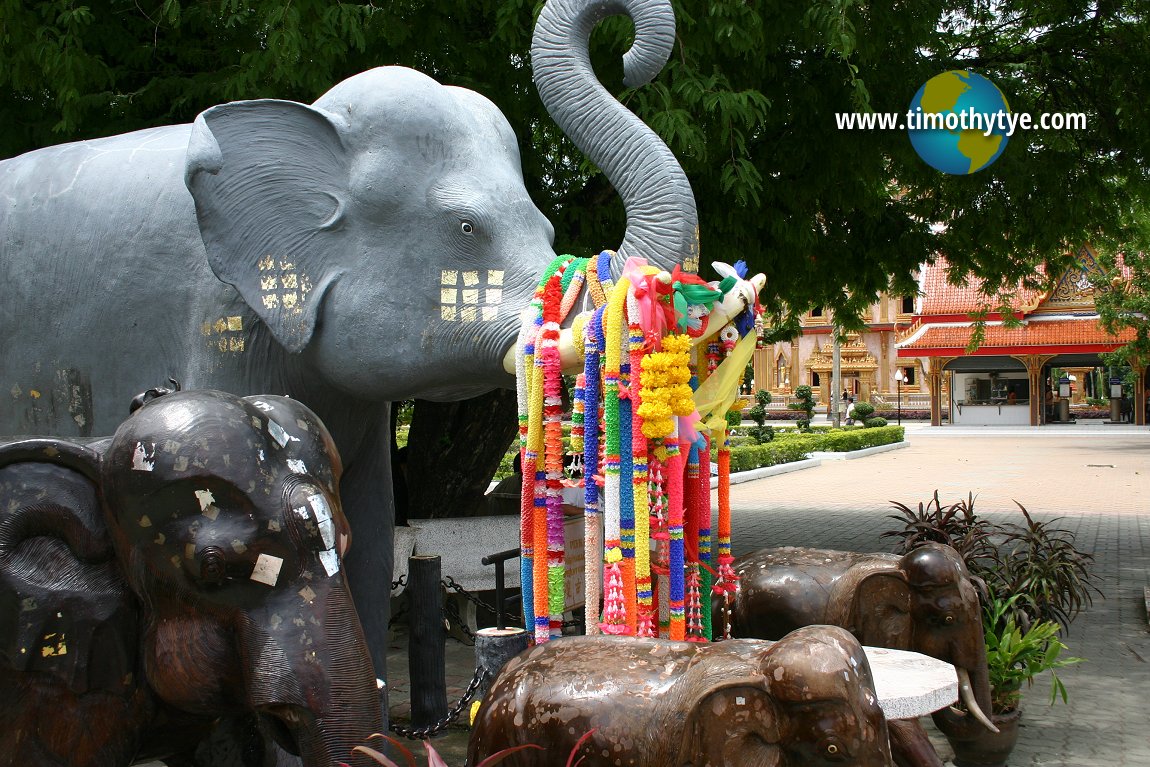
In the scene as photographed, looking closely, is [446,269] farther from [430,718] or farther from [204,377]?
[430,718]

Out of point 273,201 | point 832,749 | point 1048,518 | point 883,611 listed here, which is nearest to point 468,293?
point 273,201

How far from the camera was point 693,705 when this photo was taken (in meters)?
2.55

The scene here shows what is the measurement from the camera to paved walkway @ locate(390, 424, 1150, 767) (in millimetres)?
5645

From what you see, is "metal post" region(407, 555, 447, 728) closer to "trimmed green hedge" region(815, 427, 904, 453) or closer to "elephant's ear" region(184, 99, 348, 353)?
"elephant's ear" region(184, 99, 348, 353)

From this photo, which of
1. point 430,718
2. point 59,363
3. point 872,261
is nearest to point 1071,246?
point 872,261

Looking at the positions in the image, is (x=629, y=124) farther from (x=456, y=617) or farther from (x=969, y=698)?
(x=456, y=617)

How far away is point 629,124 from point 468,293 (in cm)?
75

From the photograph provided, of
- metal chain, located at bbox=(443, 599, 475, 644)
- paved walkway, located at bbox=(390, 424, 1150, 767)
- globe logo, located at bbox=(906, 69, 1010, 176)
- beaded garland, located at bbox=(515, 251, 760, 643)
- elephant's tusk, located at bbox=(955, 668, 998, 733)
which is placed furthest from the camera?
globe logo, located at bbox=(906, 69, 1010, 176)

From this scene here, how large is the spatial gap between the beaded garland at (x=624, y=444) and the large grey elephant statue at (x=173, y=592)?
48.2 inches

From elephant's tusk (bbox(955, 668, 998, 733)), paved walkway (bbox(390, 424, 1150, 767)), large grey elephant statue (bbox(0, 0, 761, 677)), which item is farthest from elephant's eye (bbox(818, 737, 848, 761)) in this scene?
paved walkway (bbox(390, 424, 1150, 767))

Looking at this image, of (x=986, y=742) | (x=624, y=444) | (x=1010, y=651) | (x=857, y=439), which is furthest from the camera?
(x=857, y=439)

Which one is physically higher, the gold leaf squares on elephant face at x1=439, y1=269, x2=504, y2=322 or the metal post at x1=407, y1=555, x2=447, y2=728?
the gold leaf squares on elephant face at x1=439, y1=269, x2=504, y2=322
